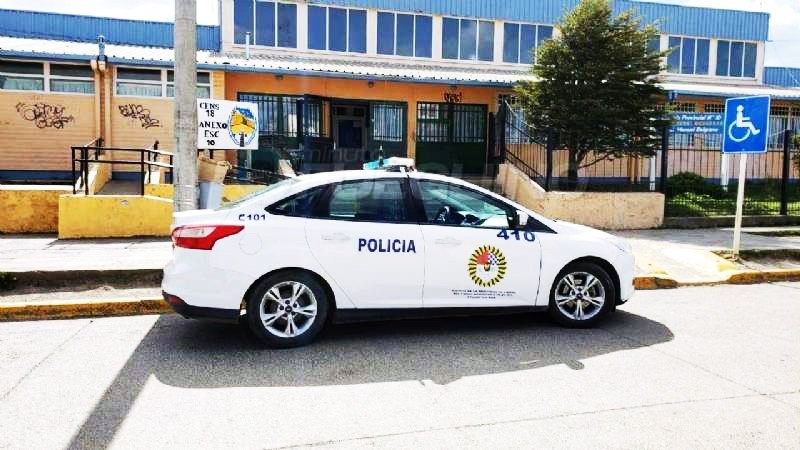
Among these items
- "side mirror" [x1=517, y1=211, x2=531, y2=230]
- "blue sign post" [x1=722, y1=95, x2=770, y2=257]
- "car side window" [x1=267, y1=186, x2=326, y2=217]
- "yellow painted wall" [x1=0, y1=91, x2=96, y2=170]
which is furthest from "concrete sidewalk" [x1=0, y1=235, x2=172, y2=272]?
"blue sign post" [x1=722, y1=95, x2=770, y2=257]

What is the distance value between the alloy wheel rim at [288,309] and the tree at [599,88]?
35.6 feet

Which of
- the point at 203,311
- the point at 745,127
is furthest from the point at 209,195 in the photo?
the point at 745,127

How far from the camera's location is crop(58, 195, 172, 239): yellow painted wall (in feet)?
34.9

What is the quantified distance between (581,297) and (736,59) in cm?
2519

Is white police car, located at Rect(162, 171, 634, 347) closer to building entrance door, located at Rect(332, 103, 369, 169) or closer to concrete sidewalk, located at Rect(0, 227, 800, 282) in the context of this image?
concrete sidewalk, located at Rect(0, 227, 800, 282)

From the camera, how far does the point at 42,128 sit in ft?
55.6

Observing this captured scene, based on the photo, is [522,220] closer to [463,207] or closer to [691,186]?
[463,207]

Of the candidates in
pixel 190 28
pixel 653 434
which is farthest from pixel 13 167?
pixel 653 434

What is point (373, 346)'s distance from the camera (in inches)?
216

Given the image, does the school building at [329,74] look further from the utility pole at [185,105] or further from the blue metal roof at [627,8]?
the utility pole at [185,105]

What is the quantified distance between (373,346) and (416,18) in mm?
20043

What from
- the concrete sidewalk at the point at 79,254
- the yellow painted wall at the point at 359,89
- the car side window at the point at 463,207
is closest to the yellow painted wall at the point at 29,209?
the concrete sidewalk at the point at 79,254

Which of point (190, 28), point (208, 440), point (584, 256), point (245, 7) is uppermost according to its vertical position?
point (245, 7)

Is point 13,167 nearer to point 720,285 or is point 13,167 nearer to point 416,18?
point 416,18
